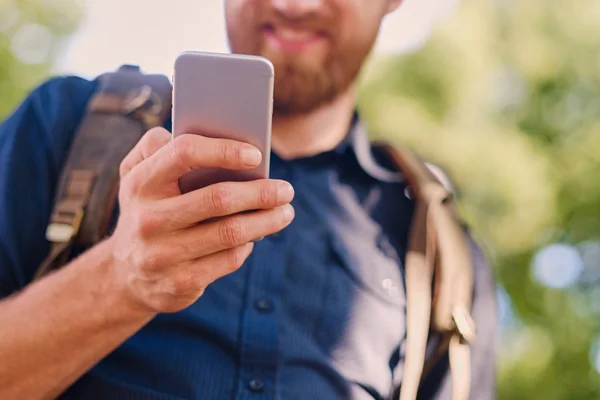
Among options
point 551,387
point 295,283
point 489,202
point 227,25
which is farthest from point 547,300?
point 227,25

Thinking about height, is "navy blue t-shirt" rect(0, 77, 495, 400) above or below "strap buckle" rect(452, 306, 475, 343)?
above

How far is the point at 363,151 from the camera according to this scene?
106 centimetres

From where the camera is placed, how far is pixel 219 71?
597mm

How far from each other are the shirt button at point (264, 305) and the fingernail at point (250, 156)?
332mm

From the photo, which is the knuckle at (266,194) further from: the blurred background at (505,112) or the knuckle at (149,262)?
the blurred background at (505,112)

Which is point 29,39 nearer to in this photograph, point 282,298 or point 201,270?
point 282,298

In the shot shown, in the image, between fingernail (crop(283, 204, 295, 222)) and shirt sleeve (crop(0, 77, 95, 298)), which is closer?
fingernail (crop(283, 204, 295, 222))

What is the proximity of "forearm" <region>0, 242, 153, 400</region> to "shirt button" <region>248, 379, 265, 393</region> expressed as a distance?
0.18 meters

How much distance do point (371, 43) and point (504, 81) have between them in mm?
457

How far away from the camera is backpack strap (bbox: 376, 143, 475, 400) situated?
2.97 ft

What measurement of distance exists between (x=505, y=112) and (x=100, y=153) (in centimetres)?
92

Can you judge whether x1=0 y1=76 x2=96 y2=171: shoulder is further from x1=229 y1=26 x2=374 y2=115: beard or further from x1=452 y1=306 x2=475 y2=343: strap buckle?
x1=452 y1=306 x2=475 y2=343: strap buckle

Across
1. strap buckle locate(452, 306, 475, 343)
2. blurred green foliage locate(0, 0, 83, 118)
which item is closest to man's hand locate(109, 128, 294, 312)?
strap buckle locate(452, 306, 475, 343)

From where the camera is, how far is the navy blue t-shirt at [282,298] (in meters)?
0.81
